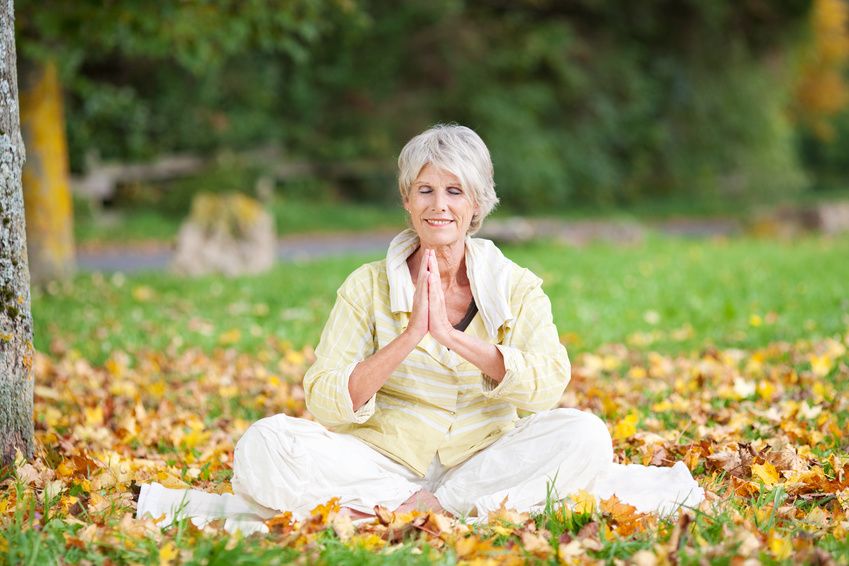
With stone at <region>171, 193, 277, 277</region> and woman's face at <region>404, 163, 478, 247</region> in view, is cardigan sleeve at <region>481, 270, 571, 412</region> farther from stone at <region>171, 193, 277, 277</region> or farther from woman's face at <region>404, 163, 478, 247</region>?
stone at <region>171, 193, 277, 277</region>

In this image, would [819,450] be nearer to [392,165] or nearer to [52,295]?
[52,295]

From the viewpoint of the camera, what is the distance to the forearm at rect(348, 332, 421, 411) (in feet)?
10.1

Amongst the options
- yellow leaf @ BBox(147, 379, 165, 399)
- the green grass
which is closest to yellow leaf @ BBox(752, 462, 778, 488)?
the green grass

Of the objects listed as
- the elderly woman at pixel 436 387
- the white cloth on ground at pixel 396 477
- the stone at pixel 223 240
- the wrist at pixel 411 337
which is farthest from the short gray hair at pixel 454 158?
the stone at pixel 223 240

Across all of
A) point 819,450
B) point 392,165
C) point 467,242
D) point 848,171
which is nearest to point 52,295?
point 467,242

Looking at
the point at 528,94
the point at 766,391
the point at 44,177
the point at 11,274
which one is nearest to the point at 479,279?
the point at 11,274

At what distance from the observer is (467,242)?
345cm

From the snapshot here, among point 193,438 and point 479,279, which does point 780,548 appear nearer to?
point 479,279

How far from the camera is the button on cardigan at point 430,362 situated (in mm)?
3301

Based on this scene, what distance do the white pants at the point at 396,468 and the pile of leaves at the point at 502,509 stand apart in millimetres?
89

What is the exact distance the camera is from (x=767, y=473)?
3441 mm

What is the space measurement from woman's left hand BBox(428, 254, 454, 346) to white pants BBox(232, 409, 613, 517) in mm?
496

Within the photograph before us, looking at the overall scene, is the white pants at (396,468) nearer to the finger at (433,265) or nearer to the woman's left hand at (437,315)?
the woman's left hand at (437,315)

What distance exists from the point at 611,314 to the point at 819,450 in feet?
11.8
